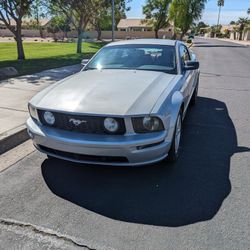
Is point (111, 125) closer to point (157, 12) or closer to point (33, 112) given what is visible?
point (33, 112)

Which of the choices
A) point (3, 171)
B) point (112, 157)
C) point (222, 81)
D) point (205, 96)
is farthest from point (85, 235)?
point (222, 81)

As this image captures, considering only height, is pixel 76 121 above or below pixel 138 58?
below

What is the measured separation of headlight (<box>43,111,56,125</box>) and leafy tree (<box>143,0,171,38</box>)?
164 feet

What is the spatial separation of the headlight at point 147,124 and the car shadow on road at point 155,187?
670 millimetres

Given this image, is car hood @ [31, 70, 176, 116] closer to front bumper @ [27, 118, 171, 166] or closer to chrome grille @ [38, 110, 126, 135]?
chrome grille @ [38, 110, 126, 135]

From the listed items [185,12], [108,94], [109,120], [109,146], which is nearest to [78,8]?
[108,94]

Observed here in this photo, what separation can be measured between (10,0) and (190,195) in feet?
48.7

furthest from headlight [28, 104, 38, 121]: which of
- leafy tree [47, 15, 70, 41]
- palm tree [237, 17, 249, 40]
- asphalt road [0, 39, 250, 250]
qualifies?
palm tree [237, 17, 249, 40]

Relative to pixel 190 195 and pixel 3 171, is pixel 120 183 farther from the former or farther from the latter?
pixel 3 171

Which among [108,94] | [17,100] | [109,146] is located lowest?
[17,100]

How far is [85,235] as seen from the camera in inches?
110

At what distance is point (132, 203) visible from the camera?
3.31 meters

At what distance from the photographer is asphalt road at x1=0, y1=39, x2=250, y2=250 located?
A: 277cm

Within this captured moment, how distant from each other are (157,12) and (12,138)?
→ 5088cm
